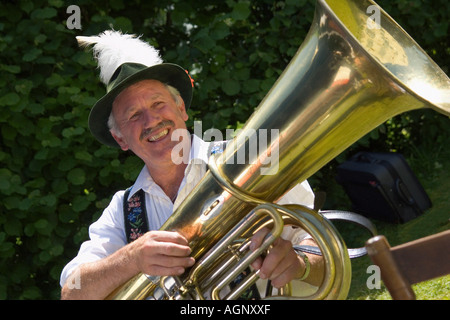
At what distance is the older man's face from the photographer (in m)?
2.31

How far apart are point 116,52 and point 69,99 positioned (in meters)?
1.36

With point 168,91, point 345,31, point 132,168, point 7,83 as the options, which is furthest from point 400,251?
point 7,83

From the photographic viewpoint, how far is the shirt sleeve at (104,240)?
2275 millimetres

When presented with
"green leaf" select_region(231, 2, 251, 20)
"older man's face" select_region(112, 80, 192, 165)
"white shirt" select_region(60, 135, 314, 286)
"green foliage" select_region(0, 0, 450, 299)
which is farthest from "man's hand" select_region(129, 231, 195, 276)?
"green leaf" select_region(231, 2, 251, 20)

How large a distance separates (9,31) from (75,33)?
404mm

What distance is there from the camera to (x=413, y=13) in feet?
14.2

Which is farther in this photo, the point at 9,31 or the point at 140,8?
the point at 140,8

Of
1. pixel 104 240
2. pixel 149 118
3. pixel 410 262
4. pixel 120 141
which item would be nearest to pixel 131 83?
pixel 149 118

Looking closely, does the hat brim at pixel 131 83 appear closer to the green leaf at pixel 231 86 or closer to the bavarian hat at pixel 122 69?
the bavarian hat at pixel 122 69

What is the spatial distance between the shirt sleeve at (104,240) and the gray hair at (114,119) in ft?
0.94

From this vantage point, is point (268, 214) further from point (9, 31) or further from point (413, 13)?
point (413, 13)

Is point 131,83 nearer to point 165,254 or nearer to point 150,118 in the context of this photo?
point 150,118

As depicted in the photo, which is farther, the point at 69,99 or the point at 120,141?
the point at 69,99

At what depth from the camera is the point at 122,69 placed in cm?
237
